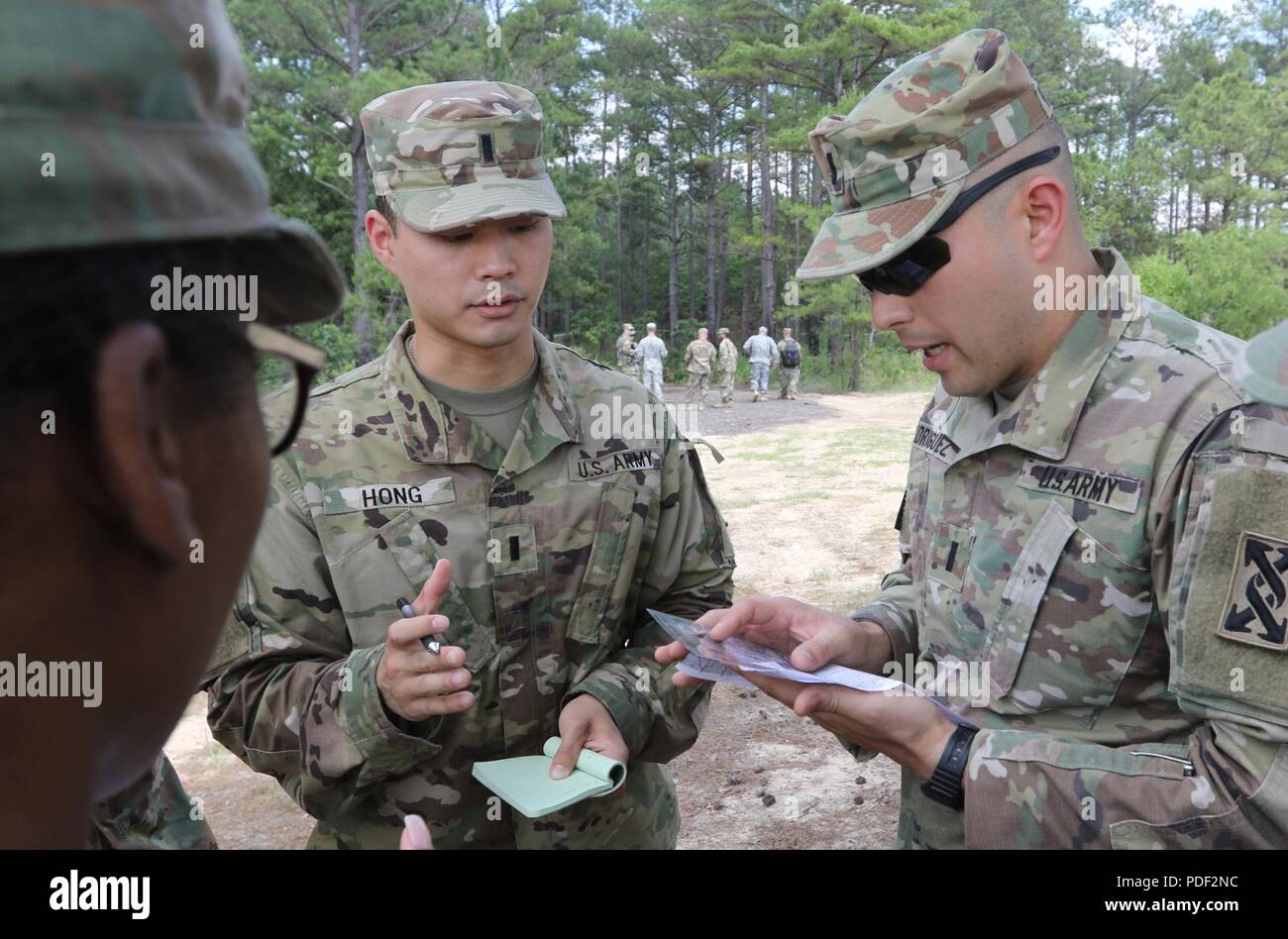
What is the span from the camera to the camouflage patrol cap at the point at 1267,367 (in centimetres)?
136

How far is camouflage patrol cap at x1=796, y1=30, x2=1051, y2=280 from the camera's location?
2.12 metres

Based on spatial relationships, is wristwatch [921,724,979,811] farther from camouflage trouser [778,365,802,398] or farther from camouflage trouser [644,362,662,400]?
camouflage trouser [778,365,802,398]

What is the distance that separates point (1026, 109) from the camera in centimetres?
216

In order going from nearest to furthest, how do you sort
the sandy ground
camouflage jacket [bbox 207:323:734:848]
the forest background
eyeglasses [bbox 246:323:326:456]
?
eyeglasses [bbox 246:323:326:456], camouflage jacket [bbox 207:323:734:848], the sandy ground, the forest background

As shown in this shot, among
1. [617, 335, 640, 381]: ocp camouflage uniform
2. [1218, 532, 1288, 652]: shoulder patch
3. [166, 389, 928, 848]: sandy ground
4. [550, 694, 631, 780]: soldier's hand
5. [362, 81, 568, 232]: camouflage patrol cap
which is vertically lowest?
[166, 389, 928, 848]: sandy ground

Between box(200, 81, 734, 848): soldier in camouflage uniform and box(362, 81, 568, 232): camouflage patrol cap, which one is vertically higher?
box(362, 81, 568, 232): camouflage patrol cap

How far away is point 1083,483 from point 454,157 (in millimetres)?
1698

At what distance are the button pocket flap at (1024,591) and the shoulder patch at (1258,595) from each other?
0.37 m

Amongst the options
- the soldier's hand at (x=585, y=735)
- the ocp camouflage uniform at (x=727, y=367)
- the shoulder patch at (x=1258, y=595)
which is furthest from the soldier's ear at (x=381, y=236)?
the ocp camouflage uniform at (x=727, y=367)

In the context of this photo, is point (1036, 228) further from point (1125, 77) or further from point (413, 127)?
point (1125, 77)

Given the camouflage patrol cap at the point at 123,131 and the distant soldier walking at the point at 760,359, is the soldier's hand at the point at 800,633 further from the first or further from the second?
the distant soldier walking at the point at 760,359

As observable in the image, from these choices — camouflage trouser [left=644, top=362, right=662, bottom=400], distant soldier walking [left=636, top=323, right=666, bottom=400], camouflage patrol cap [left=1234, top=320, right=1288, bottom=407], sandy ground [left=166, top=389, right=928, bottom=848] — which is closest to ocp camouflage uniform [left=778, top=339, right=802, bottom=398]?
distant soldier walking [left=636, top=323, right=666, bottom=400]

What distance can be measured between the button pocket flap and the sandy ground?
2105 mm
